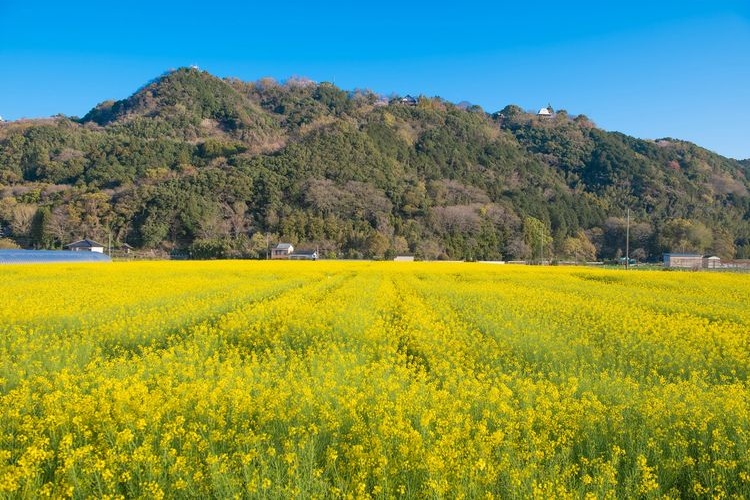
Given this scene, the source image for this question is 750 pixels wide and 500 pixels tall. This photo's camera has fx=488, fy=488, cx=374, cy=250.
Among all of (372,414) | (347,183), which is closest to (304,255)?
(347,183)

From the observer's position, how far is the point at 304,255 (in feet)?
204

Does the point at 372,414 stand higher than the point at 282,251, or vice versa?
the point at 282,251

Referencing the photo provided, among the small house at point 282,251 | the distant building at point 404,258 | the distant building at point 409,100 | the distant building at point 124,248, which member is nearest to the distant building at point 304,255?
the small house at point 282,251

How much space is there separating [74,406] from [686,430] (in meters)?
5.19

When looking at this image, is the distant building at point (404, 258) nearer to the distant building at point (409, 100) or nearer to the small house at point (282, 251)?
the small house at point (282, 251)

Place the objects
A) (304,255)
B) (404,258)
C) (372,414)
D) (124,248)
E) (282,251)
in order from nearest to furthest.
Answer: (372,414)
(304,255)
(282,251)
(404,258)
(124,248)

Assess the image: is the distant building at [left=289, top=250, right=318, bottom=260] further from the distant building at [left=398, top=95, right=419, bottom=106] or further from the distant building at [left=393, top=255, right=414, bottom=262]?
the distant building at [left=398, top=95, right=419, bottom=106]

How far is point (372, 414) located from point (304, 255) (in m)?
58.6

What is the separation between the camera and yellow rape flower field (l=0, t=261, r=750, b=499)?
3.10m

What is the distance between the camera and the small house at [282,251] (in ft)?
205

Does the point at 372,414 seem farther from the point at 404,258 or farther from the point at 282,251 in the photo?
the point at 282,251

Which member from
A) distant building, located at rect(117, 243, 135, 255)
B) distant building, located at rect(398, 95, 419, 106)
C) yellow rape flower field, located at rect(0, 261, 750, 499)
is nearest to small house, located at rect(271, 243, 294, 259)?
distant building, located at rect(117, 243, 135, 255)

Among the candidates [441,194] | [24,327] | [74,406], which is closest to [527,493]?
[74,406]

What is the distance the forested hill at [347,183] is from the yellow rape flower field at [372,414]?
55.9m
